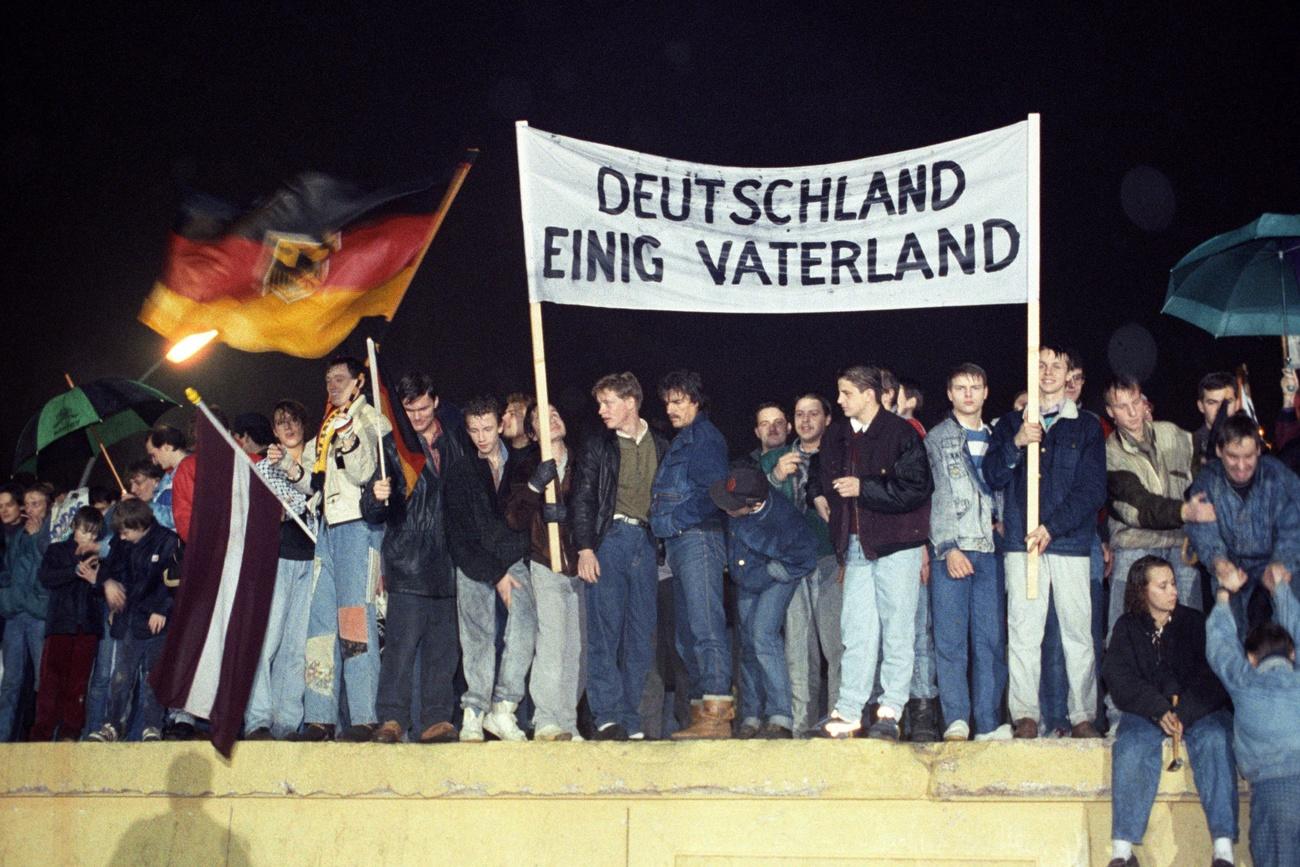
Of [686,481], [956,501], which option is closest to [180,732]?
[686,481]

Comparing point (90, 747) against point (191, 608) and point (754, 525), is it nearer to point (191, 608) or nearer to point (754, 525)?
point (191, 608)

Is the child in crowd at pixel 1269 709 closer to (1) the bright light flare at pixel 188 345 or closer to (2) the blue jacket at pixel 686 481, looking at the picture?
(2) the blue jacket at pixel 686 481

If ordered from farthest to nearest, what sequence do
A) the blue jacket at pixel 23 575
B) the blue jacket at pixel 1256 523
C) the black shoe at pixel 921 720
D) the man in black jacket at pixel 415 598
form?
the blue jacket at pixel 23 575 < the man in black jacket at pixel 415 598 < the black shoe at pixel 921 720 < the blue jacket at pixel 1256 523

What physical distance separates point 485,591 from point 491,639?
10.8 inches

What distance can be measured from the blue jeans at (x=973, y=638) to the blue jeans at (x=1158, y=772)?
803 millimetres

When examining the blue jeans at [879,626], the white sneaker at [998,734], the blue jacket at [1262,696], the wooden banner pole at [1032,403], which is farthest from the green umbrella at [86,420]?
the blue jacket at [1262,696]

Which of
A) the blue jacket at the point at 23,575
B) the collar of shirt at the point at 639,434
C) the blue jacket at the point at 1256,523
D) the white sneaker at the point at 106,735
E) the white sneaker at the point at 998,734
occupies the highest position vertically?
the collar of shirt at the point at 639,434

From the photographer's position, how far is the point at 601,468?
904 cm

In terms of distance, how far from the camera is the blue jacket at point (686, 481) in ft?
29.2

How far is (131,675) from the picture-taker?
973 centimetres

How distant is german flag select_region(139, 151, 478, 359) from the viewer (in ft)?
29.8

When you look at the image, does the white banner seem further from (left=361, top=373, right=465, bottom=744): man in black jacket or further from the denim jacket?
(left=361, top=373, right=465, bottom=744): man in black jacket

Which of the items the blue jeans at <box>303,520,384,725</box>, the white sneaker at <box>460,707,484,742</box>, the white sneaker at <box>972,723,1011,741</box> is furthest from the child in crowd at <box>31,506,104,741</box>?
the white sneaker at <box>972,723,1011,741</box>

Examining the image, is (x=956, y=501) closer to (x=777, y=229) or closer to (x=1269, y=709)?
(x=777, y=229)
